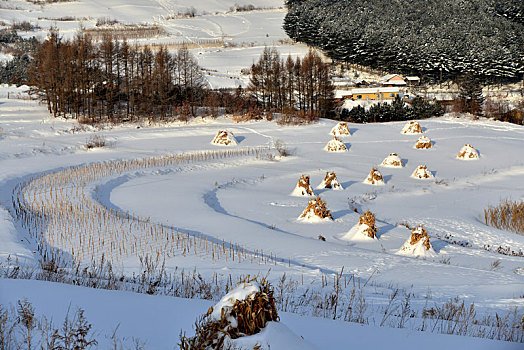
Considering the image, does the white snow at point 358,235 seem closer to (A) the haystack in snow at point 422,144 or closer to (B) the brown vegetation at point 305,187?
(B) the brown vegetation at point 305,187

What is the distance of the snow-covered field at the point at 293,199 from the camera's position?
8.43 m

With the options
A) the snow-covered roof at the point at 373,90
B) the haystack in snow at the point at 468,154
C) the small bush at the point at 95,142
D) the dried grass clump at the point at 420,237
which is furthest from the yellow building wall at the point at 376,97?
the dried grass clump at the point at 420,237

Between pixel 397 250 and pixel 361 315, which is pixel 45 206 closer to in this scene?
pixel 397 250

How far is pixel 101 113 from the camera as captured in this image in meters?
35.5

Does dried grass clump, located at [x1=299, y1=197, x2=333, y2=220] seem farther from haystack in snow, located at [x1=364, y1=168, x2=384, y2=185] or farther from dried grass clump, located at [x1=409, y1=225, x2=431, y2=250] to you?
haystack in snow, located at [x1=364, y1=168, x2=384, y2=185]

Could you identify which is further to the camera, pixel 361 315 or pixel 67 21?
pixel 67 21

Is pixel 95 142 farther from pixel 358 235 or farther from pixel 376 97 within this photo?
pixel 376 97

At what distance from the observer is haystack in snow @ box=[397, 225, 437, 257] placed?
1081cm

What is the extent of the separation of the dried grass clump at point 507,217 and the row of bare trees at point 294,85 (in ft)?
83.6

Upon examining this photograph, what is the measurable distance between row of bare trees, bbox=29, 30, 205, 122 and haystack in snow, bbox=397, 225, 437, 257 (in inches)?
1072

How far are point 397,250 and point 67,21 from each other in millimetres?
107372

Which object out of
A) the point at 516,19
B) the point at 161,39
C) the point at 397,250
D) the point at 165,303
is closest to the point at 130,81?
the point at 397,250

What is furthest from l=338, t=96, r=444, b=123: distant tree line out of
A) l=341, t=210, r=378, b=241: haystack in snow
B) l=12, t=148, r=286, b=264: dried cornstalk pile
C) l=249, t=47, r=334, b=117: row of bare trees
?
l=341, t=210, r=378, b=241: haystack in snow

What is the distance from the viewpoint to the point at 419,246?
1086 cm
